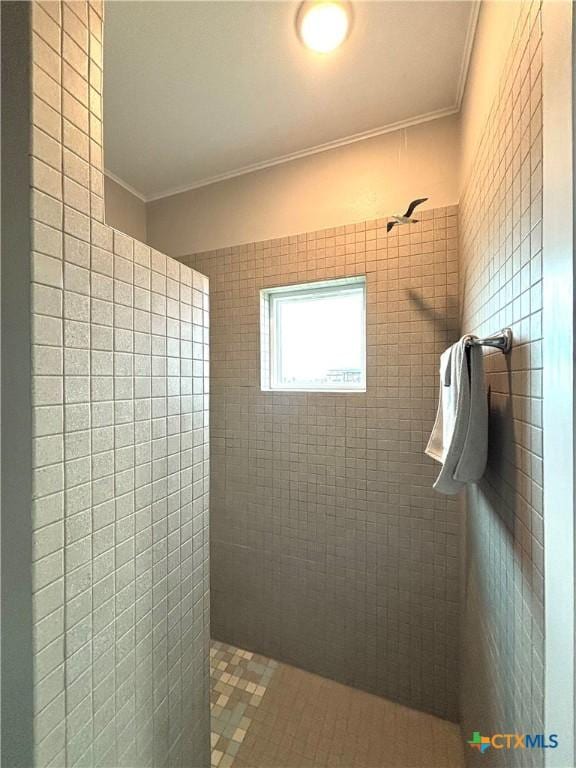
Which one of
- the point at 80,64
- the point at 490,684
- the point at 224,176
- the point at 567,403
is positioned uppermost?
the point at 224,176

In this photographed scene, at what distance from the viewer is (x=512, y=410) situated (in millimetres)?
705

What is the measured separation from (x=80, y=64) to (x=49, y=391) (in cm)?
64

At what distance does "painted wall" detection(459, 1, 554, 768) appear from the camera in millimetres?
568

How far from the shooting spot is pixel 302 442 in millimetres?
1647

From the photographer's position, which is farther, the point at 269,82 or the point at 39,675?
the point at 269,82

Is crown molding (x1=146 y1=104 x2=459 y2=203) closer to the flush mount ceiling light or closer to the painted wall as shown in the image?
the painted wall

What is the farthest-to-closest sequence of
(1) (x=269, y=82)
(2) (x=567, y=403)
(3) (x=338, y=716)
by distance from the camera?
(3) (x=338, y=716) → (1) (x=269, y=82) → (2) (x=567, y=403)

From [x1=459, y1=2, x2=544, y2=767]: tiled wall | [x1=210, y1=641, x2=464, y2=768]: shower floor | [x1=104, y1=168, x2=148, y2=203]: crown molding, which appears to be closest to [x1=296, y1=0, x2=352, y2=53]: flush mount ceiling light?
[x1=459, y1=2, x2=544, y2=767]: tiled wall

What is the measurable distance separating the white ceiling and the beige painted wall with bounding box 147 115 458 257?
86 mm

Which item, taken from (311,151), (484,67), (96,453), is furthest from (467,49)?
(96,453)

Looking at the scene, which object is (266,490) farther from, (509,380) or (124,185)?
(124,185)

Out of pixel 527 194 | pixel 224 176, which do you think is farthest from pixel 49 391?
pixel 224 176

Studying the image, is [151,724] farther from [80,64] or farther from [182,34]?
[182,34]

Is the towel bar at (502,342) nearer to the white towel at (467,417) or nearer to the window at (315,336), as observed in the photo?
the white towel at (467,417)
